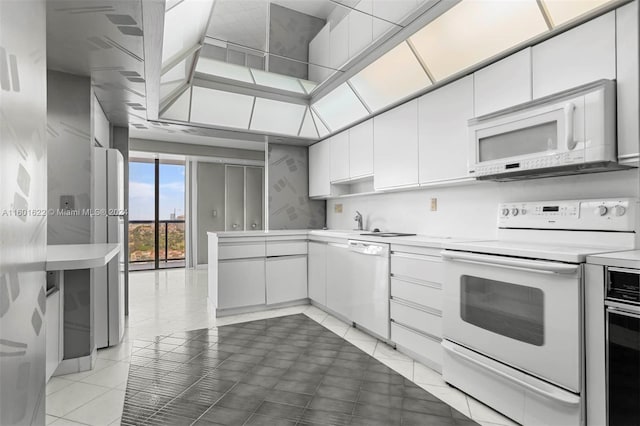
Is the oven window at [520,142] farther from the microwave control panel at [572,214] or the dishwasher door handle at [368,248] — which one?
the dishwasher door handle at [368,248]

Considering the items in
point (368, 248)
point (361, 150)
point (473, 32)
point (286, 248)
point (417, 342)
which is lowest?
point (417, 342)

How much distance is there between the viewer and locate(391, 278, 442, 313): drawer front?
2.38 m

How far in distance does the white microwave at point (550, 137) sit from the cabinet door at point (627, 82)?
3 cm

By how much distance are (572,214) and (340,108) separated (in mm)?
2663

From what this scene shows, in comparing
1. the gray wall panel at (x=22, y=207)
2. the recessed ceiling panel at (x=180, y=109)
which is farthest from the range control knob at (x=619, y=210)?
the recessed ceiling panel at (x=180, y=109)

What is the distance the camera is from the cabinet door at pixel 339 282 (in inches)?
136

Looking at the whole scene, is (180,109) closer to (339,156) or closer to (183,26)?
(183,26)

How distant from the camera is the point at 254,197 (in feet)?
24.8

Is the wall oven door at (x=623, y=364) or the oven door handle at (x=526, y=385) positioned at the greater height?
the wall oven door at (x=623, y=364)

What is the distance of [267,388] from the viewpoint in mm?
2244

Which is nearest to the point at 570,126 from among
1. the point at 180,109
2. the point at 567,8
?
the point at 567,8

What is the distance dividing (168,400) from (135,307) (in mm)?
2506

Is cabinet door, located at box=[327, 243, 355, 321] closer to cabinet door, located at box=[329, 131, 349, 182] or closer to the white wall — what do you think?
the white wall

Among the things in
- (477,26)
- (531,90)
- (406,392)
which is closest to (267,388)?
(406,392)
